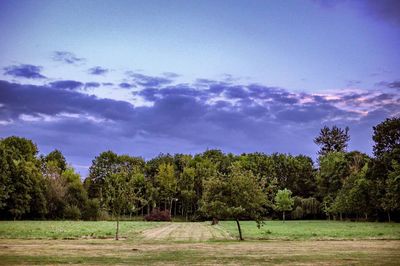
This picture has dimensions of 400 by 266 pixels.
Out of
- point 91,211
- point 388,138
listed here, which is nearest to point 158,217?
point 91,211

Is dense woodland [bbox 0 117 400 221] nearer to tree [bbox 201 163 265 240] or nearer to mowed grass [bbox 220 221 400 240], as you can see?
tree [bbox 201 163 265 240]

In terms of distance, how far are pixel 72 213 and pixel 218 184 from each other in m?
69.7

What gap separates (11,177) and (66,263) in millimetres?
80223

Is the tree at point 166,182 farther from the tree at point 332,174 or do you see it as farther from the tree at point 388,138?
the tree at point 388,138

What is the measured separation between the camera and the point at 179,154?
14238cm

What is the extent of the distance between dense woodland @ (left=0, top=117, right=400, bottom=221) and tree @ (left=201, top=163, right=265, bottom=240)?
0.08m

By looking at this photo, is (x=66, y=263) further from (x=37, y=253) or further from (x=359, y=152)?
(x=359, y=152)

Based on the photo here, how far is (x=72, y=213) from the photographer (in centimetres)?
9912

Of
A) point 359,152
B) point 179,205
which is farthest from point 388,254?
point 179,205

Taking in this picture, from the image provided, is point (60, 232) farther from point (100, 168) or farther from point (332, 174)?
point (100, 168)

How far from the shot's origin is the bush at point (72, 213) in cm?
9912

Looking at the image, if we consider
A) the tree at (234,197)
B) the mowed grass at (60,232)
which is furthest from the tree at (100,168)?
the tree at (234,197)

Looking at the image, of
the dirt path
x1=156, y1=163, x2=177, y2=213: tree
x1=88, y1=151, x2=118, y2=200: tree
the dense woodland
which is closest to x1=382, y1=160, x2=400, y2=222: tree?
the dense woodland

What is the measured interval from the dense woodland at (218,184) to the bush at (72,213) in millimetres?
217
